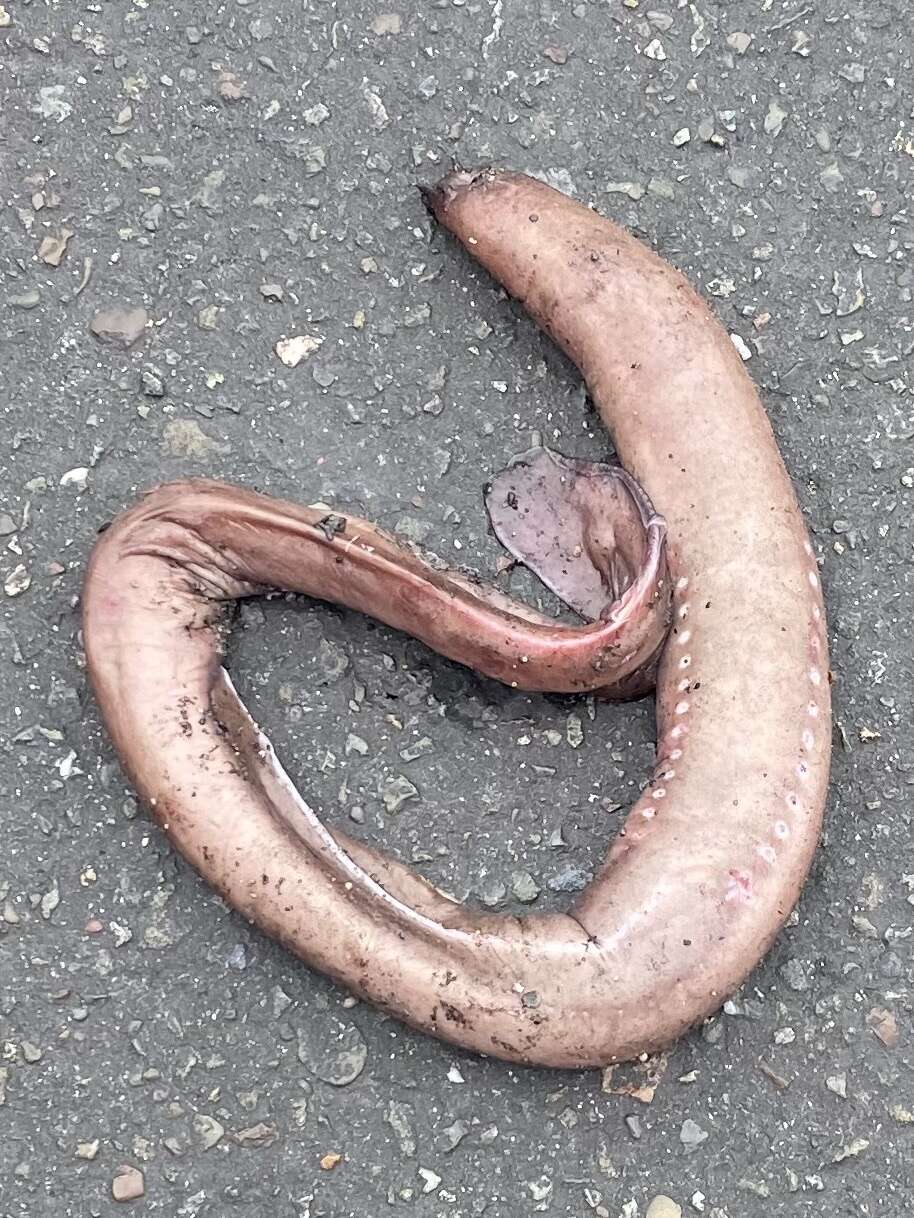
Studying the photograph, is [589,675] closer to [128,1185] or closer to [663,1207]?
[663,1207]

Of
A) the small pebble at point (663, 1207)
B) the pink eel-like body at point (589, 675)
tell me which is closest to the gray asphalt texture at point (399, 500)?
the small pebble at point (663, 1207)

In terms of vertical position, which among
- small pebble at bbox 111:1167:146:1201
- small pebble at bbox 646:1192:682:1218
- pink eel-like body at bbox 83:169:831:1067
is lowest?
small pebble at bbox 111:1167:146:1201

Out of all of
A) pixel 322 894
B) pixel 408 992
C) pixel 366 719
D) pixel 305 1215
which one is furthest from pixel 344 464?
pixel 305 1215

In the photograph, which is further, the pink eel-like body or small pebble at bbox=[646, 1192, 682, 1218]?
small pebble at bbox=[646, 1192, 682, 1218]

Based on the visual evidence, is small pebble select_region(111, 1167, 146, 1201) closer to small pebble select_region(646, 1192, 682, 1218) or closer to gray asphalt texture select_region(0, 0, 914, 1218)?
gray asphalt texture select_region(0, 0, 914, 1218)

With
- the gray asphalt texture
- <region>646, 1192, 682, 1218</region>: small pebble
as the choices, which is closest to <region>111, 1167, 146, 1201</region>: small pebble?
the gray asphalt texture

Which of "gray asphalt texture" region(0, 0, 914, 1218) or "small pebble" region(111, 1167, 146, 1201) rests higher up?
"gray asphalt texture" region(0, 0, 914, 1218)

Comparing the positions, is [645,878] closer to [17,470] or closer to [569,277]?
[569,277]
